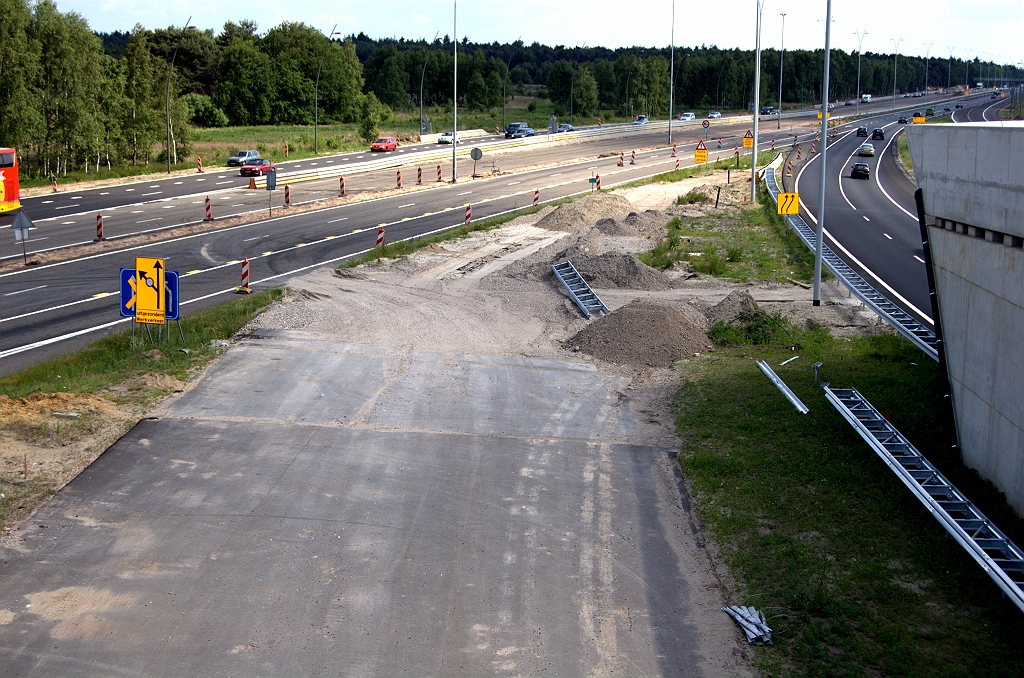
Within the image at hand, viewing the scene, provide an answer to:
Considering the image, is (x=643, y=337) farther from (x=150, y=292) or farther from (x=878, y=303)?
(x=150, y=292)

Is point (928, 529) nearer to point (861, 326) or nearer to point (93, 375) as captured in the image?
point (861, 326)

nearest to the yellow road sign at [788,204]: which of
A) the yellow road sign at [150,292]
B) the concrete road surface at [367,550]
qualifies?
the concrete road surface at [367,550]

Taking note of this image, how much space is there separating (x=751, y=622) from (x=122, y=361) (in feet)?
46.8

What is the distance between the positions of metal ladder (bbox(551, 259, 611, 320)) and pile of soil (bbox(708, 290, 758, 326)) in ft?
9.28

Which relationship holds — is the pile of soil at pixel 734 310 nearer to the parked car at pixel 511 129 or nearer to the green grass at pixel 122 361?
the green grass at pixel 122 361

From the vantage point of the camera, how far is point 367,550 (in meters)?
11.4

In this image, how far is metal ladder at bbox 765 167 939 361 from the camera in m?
19.8

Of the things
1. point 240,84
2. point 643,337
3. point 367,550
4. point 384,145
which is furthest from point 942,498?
point 240,84

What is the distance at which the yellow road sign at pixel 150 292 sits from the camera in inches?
736

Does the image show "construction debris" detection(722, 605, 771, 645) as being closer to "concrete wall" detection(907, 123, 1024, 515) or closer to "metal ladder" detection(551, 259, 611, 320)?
"concrete wall" detection(907, 123, 1024, 515)

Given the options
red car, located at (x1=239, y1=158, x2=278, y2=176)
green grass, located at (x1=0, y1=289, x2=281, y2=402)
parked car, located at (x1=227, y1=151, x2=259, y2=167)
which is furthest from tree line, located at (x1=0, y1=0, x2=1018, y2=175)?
green grass, located at (x1=0, y1=289, x2=281, y2=402)

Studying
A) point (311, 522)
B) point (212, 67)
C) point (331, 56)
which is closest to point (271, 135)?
point (331, 56)

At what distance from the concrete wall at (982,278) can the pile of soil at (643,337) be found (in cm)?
642

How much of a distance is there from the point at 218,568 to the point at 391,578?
2.12 m
